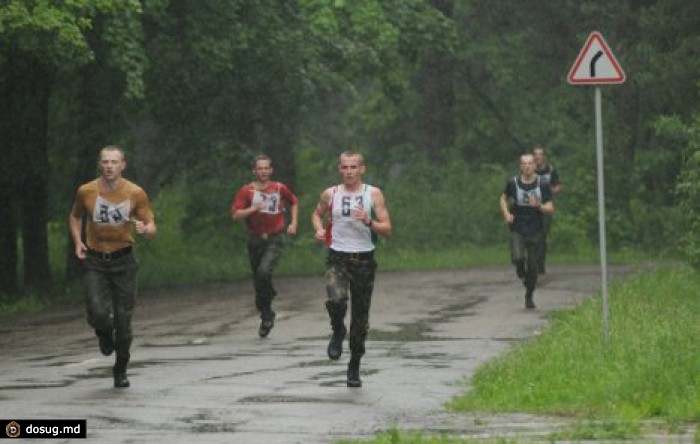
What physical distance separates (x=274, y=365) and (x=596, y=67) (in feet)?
13.4

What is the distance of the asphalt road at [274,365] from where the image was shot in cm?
1389

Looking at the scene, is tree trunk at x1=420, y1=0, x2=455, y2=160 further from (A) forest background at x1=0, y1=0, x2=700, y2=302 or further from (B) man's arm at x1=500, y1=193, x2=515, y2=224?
(B) man's arm at x1=500, y1=193, x2=515, y2=224

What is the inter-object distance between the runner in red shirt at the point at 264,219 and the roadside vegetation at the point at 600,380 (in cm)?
382

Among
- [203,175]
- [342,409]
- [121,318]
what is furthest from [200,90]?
[342,409]

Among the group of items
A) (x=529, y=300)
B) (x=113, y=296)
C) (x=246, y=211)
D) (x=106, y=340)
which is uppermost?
(x=246, y=211)

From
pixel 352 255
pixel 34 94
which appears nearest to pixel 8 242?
pixel 34 94

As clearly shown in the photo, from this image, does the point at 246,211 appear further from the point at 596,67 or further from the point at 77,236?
the point at 77,236

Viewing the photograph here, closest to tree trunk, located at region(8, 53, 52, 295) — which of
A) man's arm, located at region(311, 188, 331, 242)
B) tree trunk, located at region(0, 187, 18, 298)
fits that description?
tree trunk, located at region(0, 187, 18, 298)

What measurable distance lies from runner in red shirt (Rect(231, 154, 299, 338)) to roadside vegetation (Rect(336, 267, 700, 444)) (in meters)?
3.82

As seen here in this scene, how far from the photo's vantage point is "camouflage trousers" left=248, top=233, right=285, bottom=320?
23.6m

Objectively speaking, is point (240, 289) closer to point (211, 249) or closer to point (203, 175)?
point (203, 175)

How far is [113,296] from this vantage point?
17297 millimetres

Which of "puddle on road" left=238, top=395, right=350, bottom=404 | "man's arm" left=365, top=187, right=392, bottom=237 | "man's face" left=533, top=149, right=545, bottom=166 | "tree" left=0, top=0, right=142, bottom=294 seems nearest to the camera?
"puddle on road" left=238, top=395, right=350, bottom=404

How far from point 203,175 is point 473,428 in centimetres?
2931
